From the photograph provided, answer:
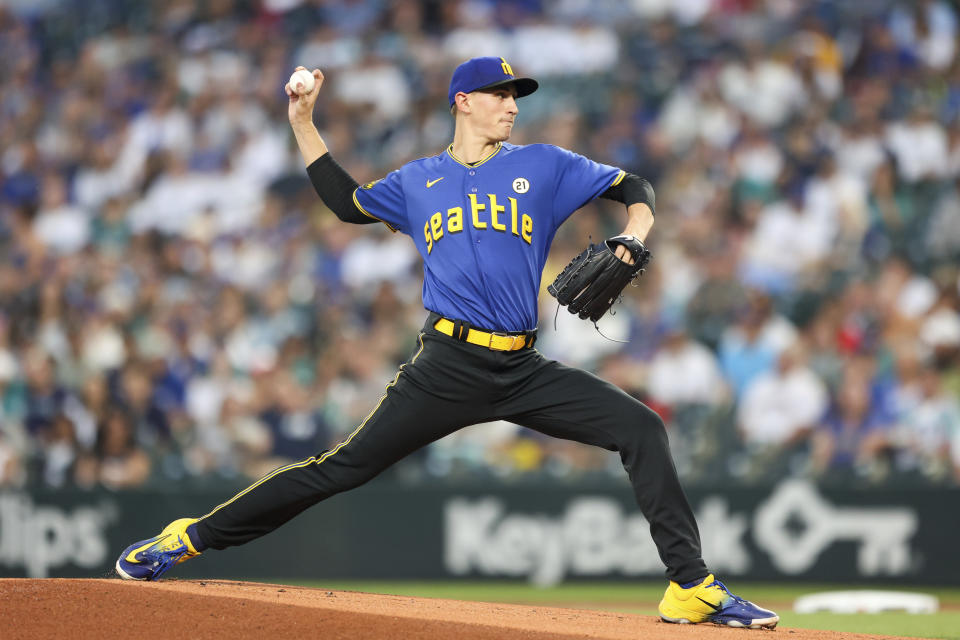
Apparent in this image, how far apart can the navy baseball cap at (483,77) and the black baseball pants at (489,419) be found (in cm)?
103

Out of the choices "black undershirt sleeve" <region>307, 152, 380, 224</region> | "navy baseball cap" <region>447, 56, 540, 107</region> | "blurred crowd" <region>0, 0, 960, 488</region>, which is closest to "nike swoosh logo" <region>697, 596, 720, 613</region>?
"black undershirt sleeve" <region>307, 152, 380, 224</region>

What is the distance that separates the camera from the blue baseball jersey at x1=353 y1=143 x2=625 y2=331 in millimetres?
5020

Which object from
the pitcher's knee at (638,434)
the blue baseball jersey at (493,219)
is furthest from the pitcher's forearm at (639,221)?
the pitcher's knee at (638,434)

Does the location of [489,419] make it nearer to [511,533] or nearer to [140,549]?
[140,549]

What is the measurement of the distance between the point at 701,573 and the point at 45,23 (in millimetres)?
13149

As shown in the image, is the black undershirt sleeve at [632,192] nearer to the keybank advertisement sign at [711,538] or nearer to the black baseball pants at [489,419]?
the black baseball pants at [489,419]

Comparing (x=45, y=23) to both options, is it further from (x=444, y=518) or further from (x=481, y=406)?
(x=481, y=406)

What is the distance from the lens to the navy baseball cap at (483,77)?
5172 millimetres

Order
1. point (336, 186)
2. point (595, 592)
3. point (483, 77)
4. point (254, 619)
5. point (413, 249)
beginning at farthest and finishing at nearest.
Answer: point (413, 249) < point (595, 592) < point (336, 186) < point (483, 77) < point (254, 619)

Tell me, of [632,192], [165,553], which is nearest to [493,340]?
[632,192]

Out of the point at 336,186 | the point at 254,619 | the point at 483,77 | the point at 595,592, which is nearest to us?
the point at 254,619

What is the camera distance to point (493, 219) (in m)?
5.03

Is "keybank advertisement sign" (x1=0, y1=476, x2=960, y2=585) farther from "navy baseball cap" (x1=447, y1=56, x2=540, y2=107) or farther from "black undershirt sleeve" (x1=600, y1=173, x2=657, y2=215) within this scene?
"navy baseball cap" (x1=447, y1=56, x2=540, y2=107)

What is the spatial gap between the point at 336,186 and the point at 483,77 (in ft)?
2.52
